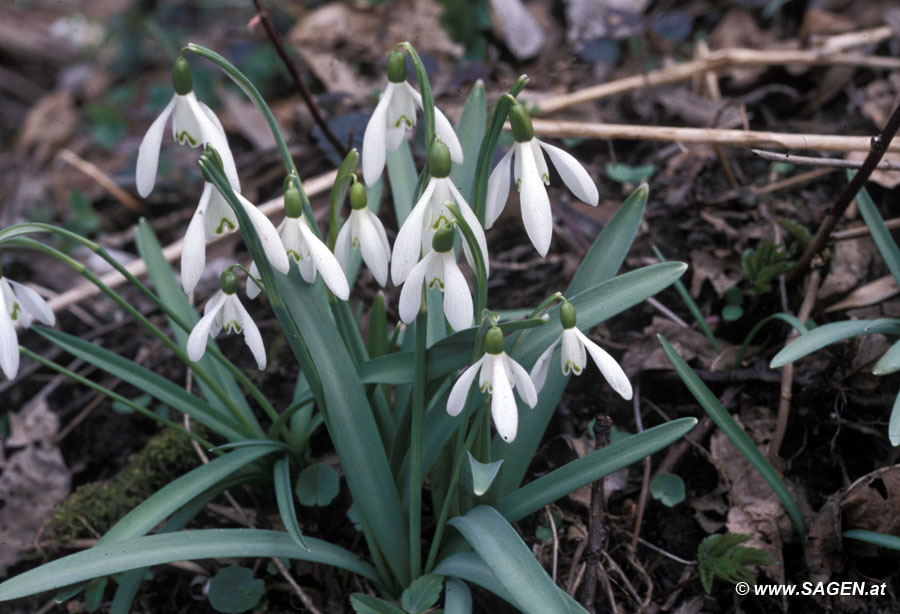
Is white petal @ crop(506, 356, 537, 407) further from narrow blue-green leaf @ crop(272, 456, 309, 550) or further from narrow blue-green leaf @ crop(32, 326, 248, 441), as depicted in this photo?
narrow blue-green leaf @ crop(32, 326, 248, 441)

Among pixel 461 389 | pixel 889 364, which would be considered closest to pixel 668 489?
pixel 889 364

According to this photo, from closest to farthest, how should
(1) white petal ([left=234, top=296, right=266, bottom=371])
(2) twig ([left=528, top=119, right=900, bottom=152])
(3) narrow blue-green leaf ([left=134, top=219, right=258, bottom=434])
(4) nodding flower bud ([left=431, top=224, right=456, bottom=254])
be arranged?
(4) nodding flower bud ([left=431, top=224, right=456, bottom=254]) → (1) white petal ([left=234, top=296, right=266, bottom=371]) → (3) narrow blue-green leaf ([left=134, top=219, right=258, bottom=434]) → (2) twig ([left=528, top=119, right=900, bottom=152])

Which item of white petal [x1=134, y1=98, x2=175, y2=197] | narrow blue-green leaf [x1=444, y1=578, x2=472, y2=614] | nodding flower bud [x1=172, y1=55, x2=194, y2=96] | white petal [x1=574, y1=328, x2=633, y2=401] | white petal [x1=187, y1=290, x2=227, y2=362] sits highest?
nodding flower bud [x1=172, y1=55, x2=194, y2=96]

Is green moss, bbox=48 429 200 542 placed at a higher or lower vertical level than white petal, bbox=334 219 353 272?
lower

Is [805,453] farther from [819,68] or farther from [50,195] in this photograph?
[50,195]

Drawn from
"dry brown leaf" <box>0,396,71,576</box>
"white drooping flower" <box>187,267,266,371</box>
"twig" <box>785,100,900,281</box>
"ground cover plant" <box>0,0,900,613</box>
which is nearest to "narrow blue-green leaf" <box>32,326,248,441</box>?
"ground cover plant" <box>0,0,900,613</box>

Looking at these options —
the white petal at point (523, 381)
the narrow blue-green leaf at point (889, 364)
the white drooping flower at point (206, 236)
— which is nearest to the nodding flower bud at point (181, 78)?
the white drooping flower at point (206, 236)
